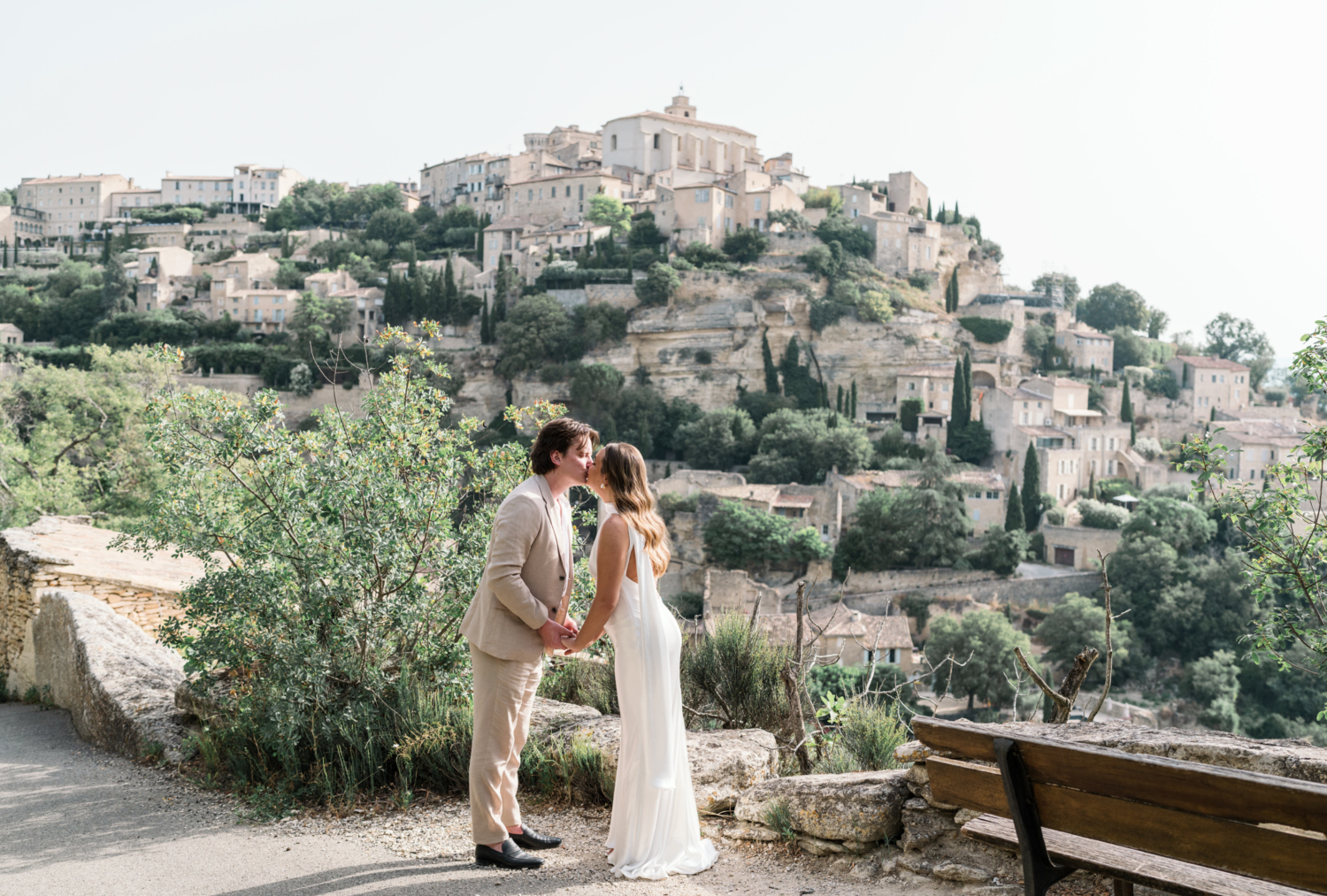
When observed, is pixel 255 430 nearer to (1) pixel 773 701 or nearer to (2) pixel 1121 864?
(1) pixel 773 701

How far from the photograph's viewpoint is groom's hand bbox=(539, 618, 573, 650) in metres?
2.96

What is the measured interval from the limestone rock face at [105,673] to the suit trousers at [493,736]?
6.99 ft

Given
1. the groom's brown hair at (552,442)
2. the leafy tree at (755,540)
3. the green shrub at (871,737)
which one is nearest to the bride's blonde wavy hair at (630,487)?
the groom's brown hair at (552,442)

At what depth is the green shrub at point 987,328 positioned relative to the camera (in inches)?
1883

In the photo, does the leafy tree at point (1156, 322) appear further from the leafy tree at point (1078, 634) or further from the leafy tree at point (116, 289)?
the leafy tree at point (116, 289)

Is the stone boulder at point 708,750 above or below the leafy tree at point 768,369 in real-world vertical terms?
below

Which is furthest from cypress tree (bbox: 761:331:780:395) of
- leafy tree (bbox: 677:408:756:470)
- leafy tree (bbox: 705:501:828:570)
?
leafy tree (bbox: 705:501:828:570)

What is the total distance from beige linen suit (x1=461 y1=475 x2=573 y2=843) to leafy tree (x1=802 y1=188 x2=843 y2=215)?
5338 centimetres

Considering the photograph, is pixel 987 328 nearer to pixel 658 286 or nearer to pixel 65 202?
pixel 658 286

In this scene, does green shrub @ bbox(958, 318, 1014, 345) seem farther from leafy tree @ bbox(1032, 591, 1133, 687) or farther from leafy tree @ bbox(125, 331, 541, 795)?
leafy tree @ bbox(125, 331, 541, 795)


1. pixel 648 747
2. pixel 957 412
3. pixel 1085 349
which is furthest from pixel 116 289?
pixel 648 747

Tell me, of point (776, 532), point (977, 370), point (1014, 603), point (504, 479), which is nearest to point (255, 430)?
point (504, 479)

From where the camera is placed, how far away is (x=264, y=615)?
3.94 metres

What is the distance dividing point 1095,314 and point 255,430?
67.0 m
